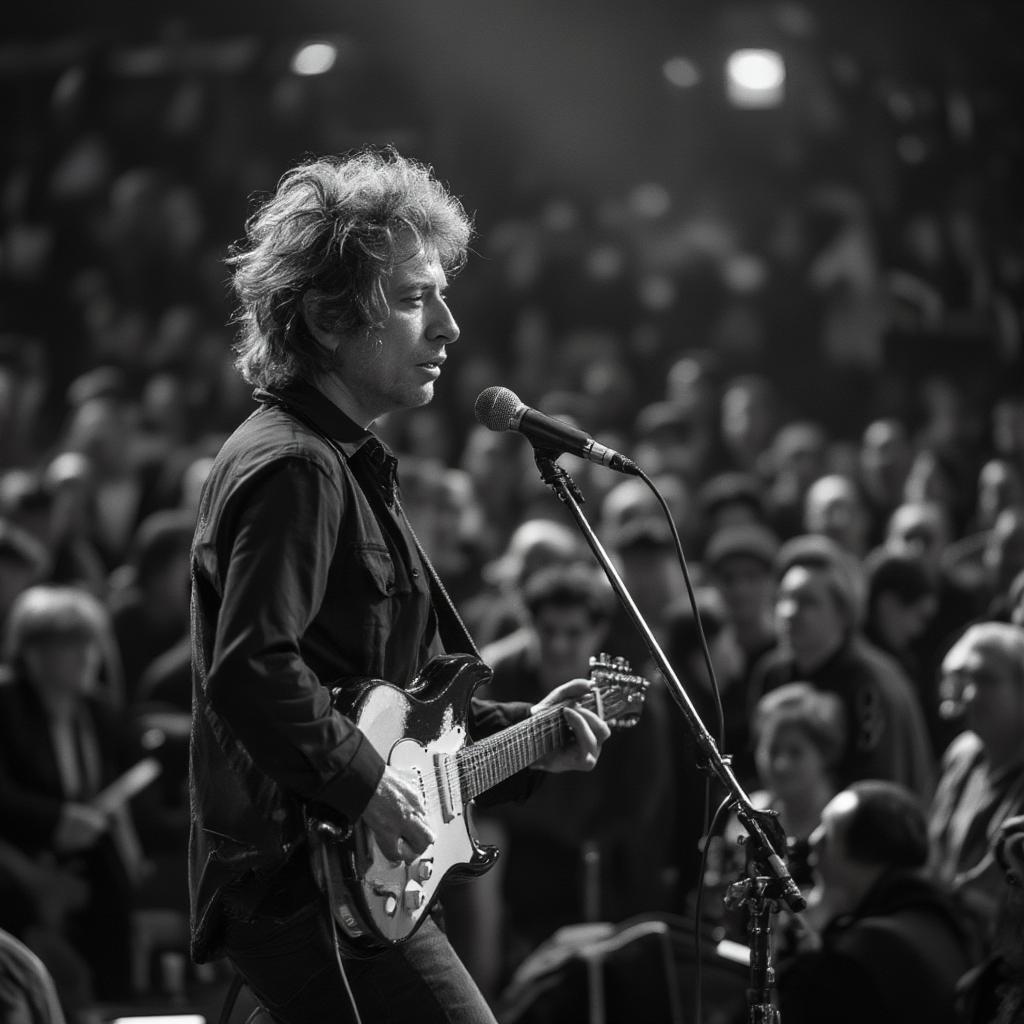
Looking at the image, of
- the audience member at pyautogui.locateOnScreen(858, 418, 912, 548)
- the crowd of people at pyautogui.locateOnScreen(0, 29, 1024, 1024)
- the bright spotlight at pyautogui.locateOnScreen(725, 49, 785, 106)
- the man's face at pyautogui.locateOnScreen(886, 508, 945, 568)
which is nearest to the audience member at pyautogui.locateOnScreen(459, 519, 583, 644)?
the crowd of people at pyautogui.locateOnScreen(0, 29, 1024, 1024)

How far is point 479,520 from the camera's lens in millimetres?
7973

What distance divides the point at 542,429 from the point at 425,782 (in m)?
0.67

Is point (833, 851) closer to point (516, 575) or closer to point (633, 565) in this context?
point (633, 565)

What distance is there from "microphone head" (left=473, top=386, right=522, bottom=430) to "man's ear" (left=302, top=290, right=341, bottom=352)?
32 centimetres

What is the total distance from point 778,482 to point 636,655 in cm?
336

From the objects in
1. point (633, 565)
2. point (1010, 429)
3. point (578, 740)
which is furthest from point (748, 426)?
point (578, 740)

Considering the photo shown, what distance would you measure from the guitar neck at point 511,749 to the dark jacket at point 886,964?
1210 millimetres

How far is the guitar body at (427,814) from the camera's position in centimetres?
247

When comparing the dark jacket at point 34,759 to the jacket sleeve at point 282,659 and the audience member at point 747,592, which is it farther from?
the jacket sleeve at point 282,659

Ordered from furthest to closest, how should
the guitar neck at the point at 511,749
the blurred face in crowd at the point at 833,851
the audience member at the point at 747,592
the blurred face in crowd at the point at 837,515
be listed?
1. the blurred face in crowd at the point at 837,515
2. the audience member at the point at 747,592
3. the blurred face in crowd at the point at 833,851
4. the guitar neck at the point at 511,749

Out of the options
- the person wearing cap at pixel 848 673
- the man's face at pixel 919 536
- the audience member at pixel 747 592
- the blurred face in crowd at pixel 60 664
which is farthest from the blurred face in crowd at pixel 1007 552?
the blurred face in crowd at pixel 60 664

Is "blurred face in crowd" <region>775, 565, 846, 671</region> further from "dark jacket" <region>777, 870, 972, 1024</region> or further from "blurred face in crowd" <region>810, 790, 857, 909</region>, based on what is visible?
"dark jacket" <region>777, 870, 972, 1024</region>

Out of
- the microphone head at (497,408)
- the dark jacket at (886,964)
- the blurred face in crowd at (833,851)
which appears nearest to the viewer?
the microphone head at (497,408)

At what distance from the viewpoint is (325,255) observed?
2725mm
